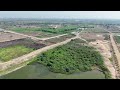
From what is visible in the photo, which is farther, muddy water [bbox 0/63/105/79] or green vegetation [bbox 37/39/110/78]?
green vegetation [bbox 37/39/110/78]

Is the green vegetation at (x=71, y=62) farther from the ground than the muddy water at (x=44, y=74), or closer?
farther from the ground

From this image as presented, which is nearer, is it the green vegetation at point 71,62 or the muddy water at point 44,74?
the muddy water at point 44,74

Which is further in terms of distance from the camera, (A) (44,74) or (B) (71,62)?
(B) (71,62)

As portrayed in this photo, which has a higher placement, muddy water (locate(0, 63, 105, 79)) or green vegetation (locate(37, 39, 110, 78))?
green vegetation (locate(37, 39, 110, 78))

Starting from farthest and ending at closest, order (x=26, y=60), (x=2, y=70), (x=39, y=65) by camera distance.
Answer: (x=26, y=60), (x=39, y=65), (x=2, y=70)
